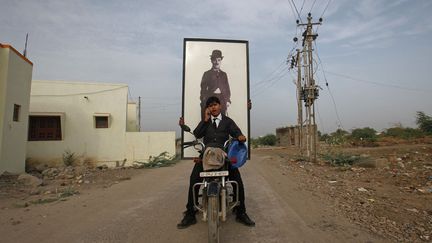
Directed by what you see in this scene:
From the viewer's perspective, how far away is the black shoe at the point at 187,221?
382 cm

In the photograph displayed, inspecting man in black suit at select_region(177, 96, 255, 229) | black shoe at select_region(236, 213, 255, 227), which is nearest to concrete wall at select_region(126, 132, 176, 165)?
man in black suit at select_region(177, 96, 255, 229)

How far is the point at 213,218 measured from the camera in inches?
118

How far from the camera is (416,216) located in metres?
4.27

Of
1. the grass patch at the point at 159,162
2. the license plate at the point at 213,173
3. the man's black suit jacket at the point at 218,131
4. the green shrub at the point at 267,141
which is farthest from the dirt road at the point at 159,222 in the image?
the green shrub at the point at 267,141

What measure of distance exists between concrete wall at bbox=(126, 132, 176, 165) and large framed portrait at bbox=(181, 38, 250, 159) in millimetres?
13504

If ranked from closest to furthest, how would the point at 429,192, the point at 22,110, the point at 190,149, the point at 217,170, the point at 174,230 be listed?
the point at 217,170
the point at 174,230
the point at 190,149
the point at 429,192
the point at 22,110

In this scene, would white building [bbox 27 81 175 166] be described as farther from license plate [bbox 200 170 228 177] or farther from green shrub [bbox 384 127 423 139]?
green shrub [bbox 384 127 423 139]

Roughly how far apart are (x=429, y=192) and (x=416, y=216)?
2.55 metres

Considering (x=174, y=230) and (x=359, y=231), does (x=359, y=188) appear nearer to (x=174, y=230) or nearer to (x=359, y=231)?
(x=359, y=231)

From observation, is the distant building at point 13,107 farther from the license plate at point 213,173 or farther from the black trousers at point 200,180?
the license plate at point 213,173

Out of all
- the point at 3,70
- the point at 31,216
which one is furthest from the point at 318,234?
the point at 3,70

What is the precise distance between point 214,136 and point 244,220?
131cm

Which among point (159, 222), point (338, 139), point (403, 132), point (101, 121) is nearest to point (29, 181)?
point (159, 222)

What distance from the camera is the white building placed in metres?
15.5
